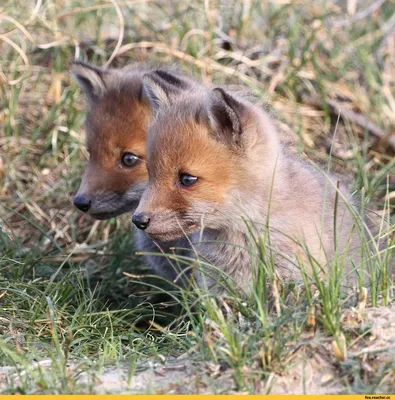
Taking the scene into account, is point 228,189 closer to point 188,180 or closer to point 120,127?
point 188,180

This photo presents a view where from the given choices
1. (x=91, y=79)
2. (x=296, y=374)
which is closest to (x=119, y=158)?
(x=91, y=79)

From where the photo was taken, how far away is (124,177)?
5531 mm

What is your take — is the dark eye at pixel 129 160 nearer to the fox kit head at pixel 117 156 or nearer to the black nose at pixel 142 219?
the fox kit head at pixel 117 156

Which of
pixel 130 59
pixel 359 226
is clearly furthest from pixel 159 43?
pixel 359 226

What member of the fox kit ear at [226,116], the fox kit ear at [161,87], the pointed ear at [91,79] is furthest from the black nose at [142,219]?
the pointed ear at [91,79]

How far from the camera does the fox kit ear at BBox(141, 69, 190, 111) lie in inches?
195

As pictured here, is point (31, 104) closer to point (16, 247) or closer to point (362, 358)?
point (16, 247)

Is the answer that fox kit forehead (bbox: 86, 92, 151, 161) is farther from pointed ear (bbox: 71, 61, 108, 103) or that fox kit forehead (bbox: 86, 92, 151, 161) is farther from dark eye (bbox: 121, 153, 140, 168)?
pointed ear (bbox: 71, 61, 108, 103)

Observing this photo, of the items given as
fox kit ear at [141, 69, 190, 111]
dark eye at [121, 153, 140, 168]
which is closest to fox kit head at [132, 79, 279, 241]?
fox kit ear at [141, 69, 190, 111]

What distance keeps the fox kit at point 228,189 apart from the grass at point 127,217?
33cm

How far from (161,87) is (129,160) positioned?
75 centimetres

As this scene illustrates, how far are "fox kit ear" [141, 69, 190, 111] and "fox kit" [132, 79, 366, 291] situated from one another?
0.33 m

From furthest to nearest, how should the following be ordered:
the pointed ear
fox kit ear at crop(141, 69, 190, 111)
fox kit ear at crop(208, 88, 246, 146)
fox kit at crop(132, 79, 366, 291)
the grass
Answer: the pointed ear → fox kit ear at crop(141, 69, 190, 111) → fox kit at crop(132, 79, 366, 291) → fox kit ear at crop(208, 88, 246, 146) → the grass

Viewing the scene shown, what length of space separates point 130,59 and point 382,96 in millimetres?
2547
